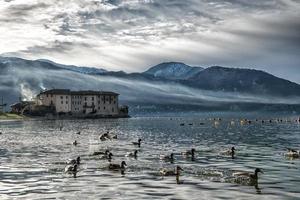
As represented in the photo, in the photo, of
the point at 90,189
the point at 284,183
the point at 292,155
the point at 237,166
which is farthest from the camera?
the point at 292,155

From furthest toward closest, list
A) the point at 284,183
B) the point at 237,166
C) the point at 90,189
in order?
the point at 237,166 < the point at 284,183 < the point at 90,189

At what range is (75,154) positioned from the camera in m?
64.3

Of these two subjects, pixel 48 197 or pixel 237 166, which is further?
pixel 237 166

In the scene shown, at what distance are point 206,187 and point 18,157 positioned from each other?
1235 inches

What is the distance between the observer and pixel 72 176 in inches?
1730

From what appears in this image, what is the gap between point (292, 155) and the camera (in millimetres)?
60094

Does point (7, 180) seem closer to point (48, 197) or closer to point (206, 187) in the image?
point (48, 197)

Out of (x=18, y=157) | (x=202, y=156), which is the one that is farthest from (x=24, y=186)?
(x=202, y=156)

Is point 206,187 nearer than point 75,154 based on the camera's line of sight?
Yes

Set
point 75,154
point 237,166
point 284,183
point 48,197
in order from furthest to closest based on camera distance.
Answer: point 75,154, point 237,166, point 284,183, point 48,197

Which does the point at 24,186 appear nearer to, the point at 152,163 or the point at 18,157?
the point at 152,163

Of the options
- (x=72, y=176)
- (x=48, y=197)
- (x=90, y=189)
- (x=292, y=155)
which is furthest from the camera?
(x=292, y=155)

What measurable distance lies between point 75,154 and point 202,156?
17333mm

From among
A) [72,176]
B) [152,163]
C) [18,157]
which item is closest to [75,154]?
[18,157]
